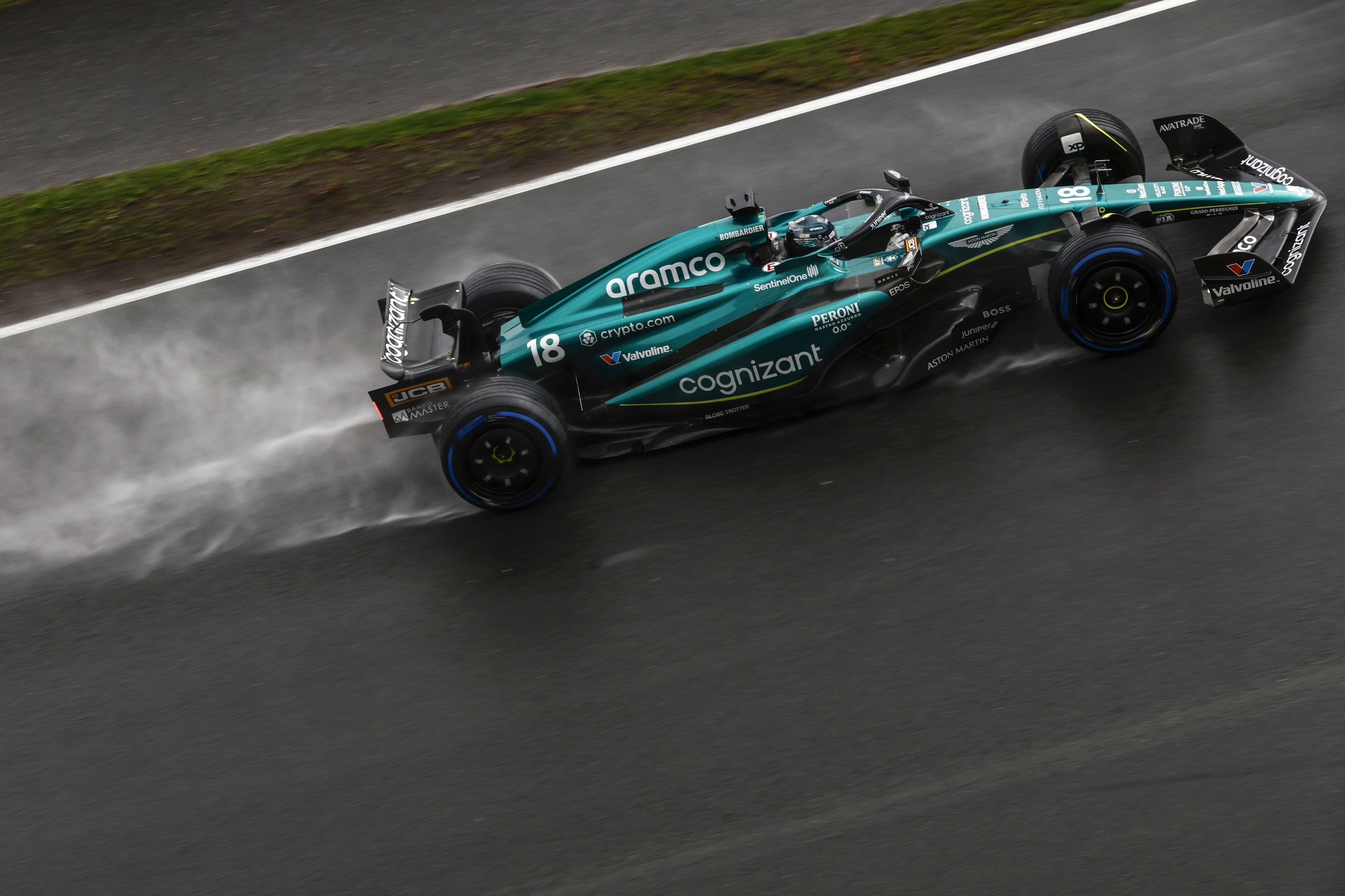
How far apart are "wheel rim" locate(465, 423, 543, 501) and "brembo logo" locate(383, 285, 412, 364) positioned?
76 cm

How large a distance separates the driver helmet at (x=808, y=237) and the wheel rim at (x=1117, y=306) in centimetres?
134

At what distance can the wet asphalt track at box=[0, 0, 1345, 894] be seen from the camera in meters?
4.89

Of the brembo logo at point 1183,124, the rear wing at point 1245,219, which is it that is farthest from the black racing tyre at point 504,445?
the brembo logo at point 1183,124

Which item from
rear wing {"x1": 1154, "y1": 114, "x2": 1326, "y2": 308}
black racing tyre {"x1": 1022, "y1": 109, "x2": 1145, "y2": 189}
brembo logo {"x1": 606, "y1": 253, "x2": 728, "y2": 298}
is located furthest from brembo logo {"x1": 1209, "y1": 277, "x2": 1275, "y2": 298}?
brembo logo {"x1": 606, "y1": 253, "x2": 728, "y2": 298}

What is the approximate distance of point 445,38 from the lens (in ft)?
37.8

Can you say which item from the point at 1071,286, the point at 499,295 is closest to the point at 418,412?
the point at 499,295

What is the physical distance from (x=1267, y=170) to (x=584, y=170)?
193 inches

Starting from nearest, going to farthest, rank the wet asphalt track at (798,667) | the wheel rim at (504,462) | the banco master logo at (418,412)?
the wet asphalt track at (798,667), the wheel rim at (504,462), the banco master logo at (418,412)

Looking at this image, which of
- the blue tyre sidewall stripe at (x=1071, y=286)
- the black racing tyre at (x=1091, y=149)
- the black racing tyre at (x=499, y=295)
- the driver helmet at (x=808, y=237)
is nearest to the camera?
the blue tyre sidewall stripe at (x=1071, y=286)

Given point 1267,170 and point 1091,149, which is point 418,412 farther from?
point 1267,170

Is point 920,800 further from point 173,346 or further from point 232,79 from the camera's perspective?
point 232,79

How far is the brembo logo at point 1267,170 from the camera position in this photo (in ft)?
22.8

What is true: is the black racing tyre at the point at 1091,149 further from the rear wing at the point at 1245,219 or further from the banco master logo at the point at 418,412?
the banco master logo at the point at 418,412

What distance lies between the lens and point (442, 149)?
10.1 meters
